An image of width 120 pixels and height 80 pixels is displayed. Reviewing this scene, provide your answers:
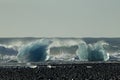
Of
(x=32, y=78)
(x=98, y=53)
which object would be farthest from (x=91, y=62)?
(x=32, y=78)

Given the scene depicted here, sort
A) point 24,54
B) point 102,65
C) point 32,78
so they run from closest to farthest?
→ point 32,78
point 102,65
point 24,54

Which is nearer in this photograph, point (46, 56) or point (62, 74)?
point (62, 74)

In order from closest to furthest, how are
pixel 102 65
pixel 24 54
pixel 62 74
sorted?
pixel 62 74 → pixel 102 65 → pixel 24 54

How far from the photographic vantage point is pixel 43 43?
131000 millimetres

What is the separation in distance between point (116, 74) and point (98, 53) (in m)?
33.5

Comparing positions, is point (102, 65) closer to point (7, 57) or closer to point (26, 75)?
point (26, 75)

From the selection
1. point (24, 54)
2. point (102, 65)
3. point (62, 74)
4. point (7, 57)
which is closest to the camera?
point (62, 74)

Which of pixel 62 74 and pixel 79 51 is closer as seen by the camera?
pixel 62 74

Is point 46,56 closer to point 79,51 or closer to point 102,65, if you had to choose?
point 79,51

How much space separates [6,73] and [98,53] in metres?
31.7

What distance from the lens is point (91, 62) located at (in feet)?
408

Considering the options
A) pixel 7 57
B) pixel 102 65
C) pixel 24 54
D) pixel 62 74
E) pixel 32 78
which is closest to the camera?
pixel 32 78

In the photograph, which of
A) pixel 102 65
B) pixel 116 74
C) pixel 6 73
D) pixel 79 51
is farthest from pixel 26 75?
pixel 79 51

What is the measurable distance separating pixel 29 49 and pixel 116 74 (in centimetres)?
3705
